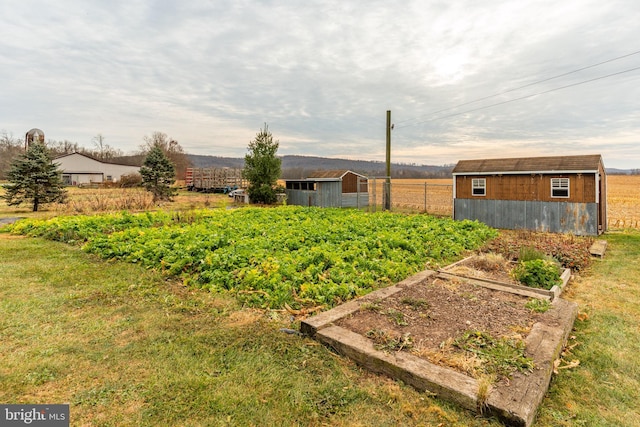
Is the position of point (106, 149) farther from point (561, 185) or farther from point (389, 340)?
point (389, 340)

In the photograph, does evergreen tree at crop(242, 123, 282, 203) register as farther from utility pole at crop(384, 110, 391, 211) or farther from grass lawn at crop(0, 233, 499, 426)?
grass lawn at crop(0, 233, 499, 426)

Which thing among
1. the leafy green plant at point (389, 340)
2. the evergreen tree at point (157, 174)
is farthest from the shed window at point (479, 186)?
the evergreen tree at point (157, 174)

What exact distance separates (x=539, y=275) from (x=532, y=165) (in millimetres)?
9233

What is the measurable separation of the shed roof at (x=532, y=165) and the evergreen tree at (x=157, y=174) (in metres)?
20.1

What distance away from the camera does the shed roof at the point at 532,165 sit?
37.9 ft

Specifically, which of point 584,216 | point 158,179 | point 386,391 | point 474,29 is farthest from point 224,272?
point 158,179

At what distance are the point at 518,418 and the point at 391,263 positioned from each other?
375cm

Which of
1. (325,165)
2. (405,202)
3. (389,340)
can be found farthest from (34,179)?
(325,165)

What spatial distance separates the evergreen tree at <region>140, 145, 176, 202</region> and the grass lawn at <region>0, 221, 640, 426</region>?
20569 millimetres

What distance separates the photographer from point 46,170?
1720 centimetres

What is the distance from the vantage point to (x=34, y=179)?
16766 mm

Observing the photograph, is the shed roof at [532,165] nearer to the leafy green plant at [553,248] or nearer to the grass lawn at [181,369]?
the leafy green plant at [553,248]

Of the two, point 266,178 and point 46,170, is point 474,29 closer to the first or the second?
point 266,178

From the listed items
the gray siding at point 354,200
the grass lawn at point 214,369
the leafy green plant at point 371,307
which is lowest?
the grass lawn at point 214,369
